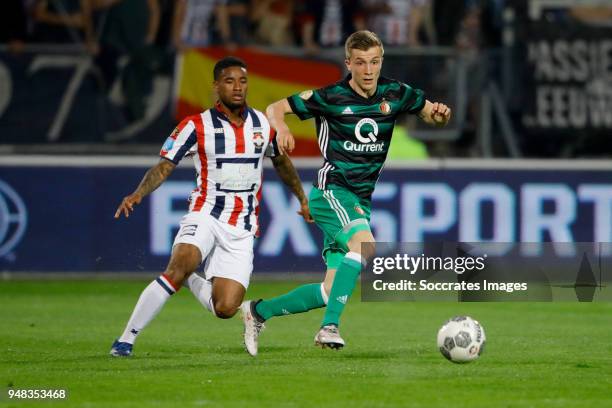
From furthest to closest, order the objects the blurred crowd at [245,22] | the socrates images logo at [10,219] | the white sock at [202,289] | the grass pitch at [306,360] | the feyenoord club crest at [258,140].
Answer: the blurred crowd at [245,22] < the socrates images logo at [10,219] < the feyenoord club crest at [258,140] < the white sock at [202,289] < the grass pitch at [306,360]

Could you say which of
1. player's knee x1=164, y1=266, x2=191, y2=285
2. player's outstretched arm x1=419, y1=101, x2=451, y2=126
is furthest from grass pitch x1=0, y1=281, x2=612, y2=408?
player's outstretched arm x1=419, y1=101, x2=451, y2=126

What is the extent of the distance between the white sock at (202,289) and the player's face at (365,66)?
1.69m

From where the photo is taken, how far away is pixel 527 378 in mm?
7742

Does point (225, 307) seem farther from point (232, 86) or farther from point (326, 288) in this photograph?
point (232, 86)

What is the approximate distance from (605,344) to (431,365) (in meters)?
1.94

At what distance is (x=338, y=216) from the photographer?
9.06m

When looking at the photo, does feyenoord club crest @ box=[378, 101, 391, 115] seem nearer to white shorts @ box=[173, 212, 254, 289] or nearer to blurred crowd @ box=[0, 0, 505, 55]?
white shorts @ box=[173, 212, 254, 289]

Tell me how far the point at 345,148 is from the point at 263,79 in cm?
753

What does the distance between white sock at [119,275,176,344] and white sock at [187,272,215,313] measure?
1.70ft

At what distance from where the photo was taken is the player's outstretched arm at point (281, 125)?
333 inches

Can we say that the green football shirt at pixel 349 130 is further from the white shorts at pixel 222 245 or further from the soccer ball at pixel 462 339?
the soccer ball at pixel 462 339

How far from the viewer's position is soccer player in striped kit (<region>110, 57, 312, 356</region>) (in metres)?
9.10

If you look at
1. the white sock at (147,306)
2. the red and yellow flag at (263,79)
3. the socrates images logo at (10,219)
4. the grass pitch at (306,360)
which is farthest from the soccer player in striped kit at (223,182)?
the red and yellow flag at (263,79)

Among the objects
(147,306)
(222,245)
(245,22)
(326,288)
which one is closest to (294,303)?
(326,288)
